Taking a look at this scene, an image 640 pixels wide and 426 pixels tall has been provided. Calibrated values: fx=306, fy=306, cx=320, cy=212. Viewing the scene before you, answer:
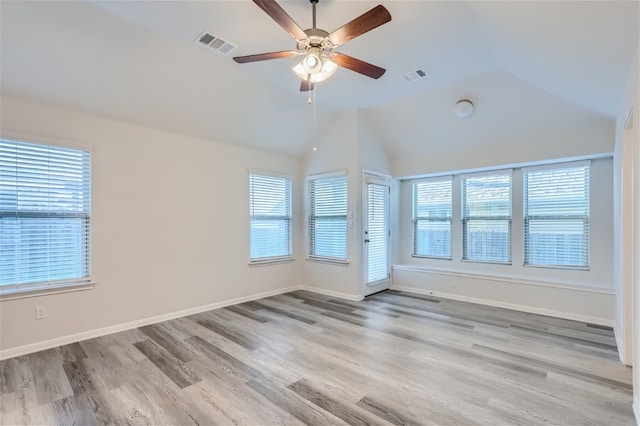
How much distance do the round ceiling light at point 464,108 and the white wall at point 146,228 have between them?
3.18 meters

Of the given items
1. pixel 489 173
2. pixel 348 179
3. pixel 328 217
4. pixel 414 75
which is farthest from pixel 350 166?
pixel 489 173

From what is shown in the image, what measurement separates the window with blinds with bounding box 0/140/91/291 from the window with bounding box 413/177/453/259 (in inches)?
205

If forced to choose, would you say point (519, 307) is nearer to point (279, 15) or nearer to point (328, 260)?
point (328, 260)

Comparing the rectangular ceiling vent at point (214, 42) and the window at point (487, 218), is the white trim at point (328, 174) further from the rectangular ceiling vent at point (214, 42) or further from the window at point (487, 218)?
the rectangular ceiling vent at point (214, 42)

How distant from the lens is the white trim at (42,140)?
3004mm

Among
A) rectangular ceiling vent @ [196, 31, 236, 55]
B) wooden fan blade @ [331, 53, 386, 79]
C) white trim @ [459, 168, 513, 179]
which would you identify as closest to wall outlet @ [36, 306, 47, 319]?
rectangular ceiling vent @ [196, 31, 236, 55]

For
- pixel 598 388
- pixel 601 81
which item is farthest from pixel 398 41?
pixel 598 388

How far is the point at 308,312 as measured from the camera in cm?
438

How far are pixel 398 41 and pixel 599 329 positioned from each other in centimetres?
408

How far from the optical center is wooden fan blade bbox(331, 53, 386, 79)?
8.27 ft

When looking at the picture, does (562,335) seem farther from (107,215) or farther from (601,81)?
(107,215)

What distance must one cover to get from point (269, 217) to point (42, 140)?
10.2 ft

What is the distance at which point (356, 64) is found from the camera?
2.61m

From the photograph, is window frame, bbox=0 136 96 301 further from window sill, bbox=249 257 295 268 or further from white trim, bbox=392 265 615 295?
white trim, bbox=392 265 615 295
